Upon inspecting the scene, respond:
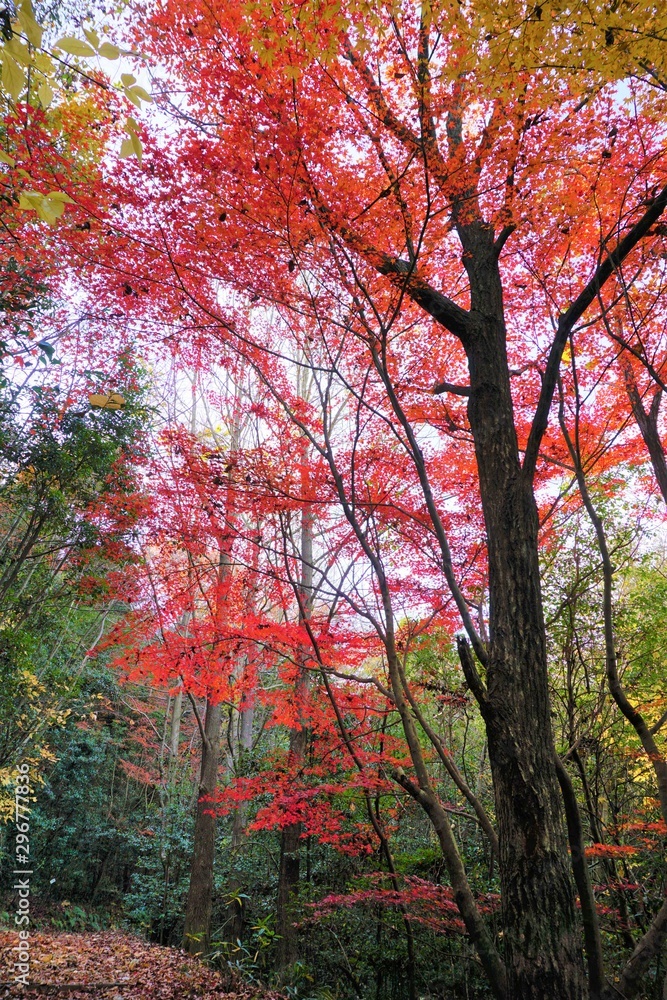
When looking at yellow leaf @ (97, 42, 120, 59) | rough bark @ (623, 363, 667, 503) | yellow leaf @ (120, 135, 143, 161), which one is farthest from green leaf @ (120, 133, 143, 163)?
rough bark @ (623, 363, 667, 503)

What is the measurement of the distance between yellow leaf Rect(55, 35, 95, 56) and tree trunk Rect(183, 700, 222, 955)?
881 cm

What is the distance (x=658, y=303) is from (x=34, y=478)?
7.53 m

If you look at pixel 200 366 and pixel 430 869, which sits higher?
pixel 200 366

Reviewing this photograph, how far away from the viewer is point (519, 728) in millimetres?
3160

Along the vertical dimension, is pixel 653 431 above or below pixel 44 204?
above

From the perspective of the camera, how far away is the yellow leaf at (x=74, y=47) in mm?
1306

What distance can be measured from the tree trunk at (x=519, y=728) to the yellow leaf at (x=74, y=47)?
3117 millimetres

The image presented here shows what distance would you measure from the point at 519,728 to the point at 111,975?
196 inches

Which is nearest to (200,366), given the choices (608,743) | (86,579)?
(86,579)

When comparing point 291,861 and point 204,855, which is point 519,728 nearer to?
point 291,861

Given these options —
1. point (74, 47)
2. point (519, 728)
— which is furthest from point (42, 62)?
point (519, 728)

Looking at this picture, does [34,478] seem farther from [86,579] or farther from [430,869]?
[430,869]

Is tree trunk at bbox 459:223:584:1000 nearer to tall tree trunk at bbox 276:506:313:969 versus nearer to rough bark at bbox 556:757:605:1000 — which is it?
rough bark at bbox 556:757:605:1000

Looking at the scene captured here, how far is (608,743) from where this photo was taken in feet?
24.7
